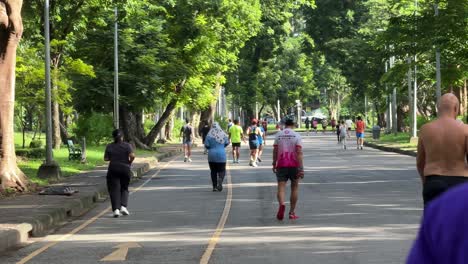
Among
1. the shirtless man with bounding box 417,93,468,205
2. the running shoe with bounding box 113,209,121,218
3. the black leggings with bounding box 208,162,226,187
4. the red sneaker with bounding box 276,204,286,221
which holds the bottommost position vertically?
the running shoe with bounding box 113,209,121,218

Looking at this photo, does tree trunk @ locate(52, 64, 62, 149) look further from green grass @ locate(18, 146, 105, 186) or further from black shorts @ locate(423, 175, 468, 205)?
black shorts @ locate(423, 175, 468, 205)

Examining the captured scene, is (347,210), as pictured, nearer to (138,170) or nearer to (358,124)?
(138,170)

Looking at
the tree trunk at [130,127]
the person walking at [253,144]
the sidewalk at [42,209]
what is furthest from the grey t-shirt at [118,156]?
the tree trunk at [130,127]

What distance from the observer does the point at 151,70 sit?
4344cm

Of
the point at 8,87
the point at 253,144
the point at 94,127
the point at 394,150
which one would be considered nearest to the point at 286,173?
the point at 8,87

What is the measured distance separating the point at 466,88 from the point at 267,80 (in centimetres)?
4834

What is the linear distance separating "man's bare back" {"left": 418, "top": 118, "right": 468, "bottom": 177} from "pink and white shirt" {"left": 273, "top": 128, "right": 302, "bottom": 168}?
6.31 m

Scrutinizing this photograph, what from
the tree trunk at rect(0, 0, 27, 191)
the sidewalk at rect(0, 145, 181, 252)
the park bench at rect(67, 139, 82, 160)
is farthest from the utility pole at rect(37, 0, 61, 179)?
the park bench at rect(67, 139, 82, 160)

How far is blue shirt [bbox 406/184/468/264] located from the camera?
1.84 m

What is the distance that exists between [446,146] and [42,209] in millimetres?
10151

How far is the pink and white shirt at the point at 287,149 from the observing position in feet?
47.6

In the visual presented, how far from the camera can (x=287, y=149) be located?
14570mm

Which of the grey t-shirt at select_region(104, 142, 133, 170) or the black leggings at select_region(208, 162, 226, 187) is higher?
the grey t-shirt at select_region(104, 142, 133, 170)

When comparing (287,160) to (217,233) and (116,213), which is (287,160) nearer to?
(217,233)
